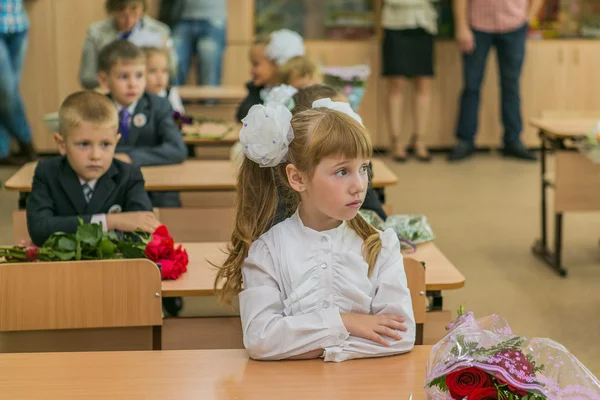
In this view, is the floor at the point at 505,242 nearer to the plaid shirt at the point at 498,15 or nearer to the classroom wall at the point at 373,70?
the classroom wall at the point at 373,70

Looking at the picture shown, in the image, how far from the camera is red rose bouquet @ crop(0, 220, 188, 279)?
2500 mm

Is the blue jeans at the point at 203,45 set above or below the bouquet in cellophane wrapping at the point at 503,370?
above

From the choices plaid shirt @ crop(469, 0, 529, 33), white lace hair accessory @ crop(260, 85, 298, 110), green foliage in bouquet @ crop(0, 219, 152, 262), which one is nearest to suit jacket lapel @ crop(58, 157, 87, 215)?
green foliage in bouquet @ crop(0, 219, 152, 262)

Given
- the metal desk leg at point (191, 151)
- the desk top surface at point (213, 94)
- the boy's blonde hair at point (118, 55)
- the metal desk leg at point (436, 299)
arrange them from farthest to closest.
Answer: the desk top surface at point (213, 94) → the metal desk leg at point (191, 151) → the boy's blonde hair at point (118, 55) → the metal desk leg at point (436, 299)

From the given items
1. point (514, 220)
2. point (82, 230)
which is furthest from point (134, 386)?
point (514, 220)

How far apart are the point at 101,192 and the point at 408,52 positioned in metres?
4.52

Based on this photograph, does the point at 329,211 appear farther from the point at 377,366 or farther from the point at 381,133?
the point at 381,133

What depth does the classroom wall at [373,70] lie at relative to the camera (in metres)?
7.32

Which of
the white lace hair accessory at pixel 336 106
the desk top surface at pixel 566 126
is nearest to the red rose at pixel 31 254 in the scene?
the white lace hair accessory at pixel 336 106

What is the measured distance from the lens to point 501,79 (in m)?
7.42

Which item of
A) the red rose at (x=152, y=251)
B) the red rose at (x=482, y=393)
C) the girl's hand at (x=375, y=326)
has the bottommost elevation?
the girl's hand at (x=375, y=326)

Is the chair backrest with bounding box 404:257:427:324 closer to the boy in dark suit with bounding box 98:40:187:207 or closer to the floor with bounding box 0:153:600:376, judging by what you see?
the floor with bounding box 0:153:600:376

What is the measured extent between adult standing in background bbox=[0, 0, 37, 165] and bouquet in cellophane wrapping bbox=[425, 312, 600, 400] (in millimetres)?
5668

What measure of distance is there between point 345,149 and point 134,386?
0.62 m
